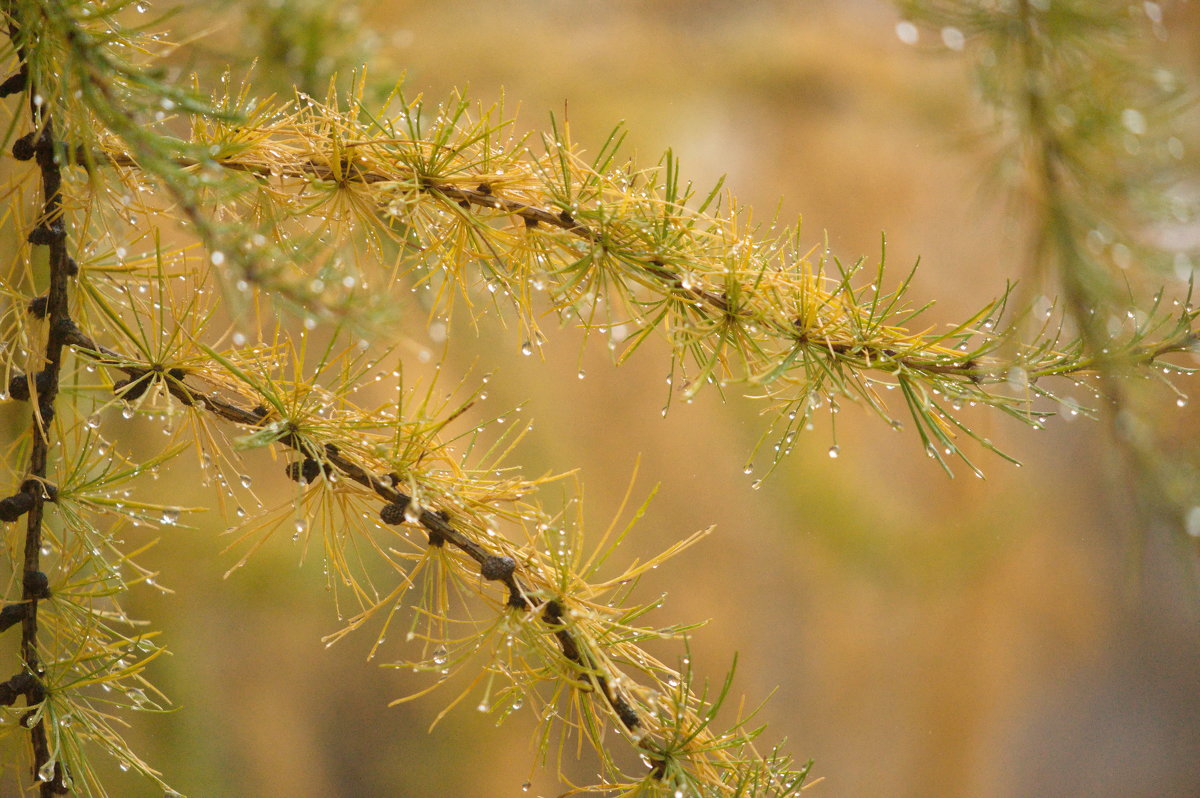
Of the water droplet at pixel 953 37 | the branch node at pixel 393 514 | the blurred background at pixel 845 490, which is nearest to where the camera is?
the branch node at pixel 393 514

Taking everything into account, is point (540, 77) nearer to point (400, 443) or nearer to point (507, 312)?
point (507, 312)

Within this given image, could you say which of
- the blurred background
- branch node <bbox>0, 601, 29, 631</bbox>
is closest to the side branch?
branch node <bbox>0, 601, 29, 631</bbox>

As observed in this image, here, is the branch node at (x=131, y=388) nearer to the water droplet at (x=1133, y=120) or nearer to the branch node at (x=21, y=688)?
the branch node at (x=21, y=688)

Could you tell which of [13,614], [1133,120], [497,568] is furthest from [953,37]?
[13,614]

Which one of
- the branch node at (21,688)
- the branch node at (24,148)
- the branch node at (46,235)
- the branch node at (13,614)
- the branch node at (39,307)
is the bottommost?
the branch node at (21,688)

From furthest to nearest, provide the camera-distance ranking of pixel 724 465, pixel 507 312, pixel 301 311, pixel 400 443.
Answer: pixel 724 465
pixel 507 312
pixel 400 443
pixel 301 311

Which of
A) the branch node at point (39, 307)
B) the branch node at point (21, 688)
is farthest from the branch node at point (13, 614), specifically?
the branch node at point (39, 307)

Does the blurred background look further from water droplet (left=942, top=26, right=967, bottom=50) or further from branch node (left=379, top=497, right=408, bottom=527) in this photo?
branch node (left=379, top=497, right=408, bottom=527)

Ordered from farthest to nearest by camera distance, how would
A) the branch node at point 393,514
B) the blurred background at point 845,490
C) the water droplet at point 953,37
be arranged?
the blurred background at point 845,490 → the water droplet at point 953,37 → the branch node at point 393,514

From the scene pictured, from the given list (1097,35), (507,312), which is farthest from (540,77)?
(1097,35)

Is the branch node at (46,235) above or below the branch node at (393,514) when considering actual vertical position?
above
